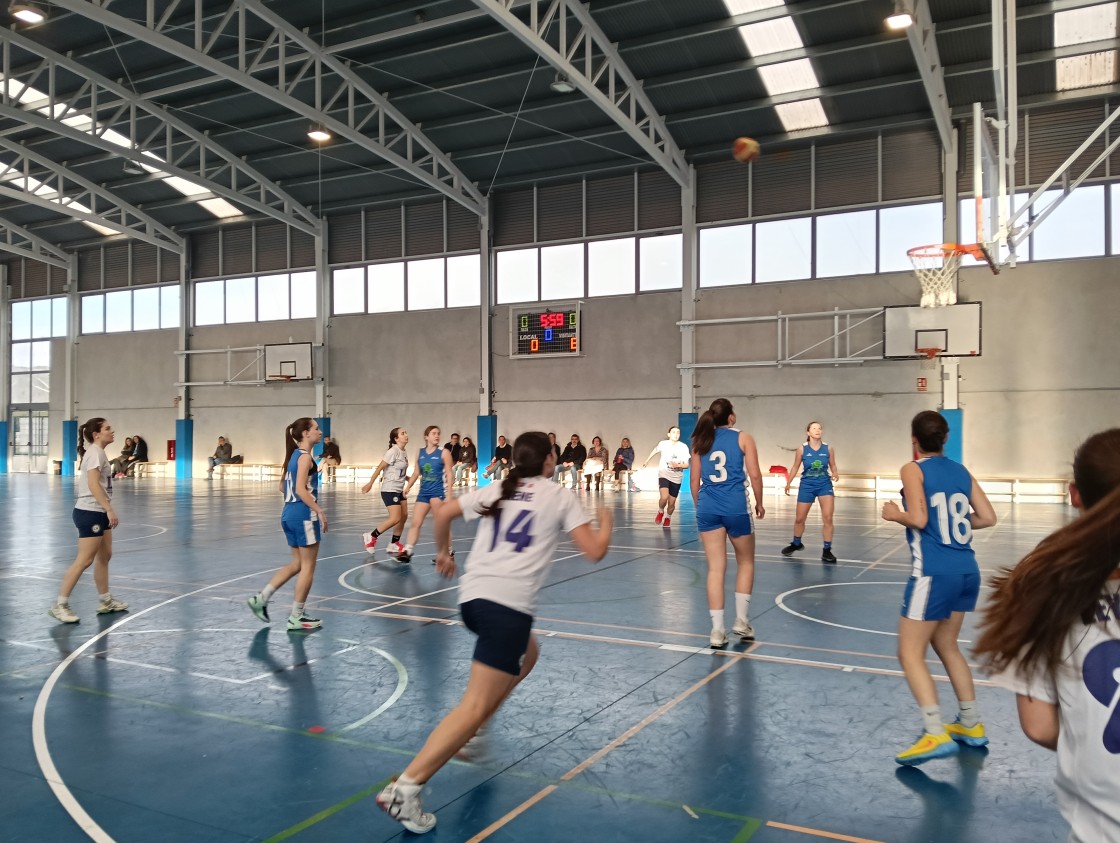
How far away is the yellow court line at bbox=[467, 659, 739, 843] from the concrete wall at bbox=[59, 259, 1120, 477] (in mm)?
18169

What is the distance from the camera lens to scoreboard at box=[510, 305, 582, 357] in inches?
1049

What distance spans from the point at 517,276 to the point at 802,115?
31.9 feet

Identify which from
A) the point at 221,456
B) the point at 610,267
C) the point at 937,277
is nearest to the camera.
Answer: the point at 937,277

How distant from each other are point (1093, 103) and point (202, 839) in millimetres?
24059

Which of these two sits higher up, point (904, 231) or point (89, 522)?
point (904, 231)

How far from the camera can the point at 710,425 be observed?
7.23 m

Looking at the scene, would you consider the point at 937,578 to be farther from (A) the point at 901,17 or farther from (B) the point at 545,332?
(B) the point at 545,332

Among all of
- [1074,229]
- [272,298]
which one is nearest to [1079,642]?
[1074,229]

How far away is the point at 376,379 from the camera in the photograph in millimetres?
29891

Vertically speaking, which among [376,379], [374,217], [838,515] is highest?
[374,217]

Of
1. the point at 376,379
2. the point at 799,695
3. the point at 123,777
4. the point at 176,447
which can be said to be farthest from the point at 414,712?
the point at 176,447

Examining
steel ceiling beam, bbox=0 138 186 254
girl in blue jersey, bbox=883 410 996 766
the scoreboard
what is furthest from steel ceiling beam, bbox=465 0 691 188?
steel ceiling beam, bbox=0 138 186 254

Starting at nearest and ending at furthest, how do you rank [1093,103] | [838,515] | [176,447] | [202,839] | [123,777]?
[202,839], [123,777], [838,515], [1093,103], [176,447]

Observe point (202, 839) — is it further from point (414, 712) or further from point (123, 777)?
point (414, 712)
